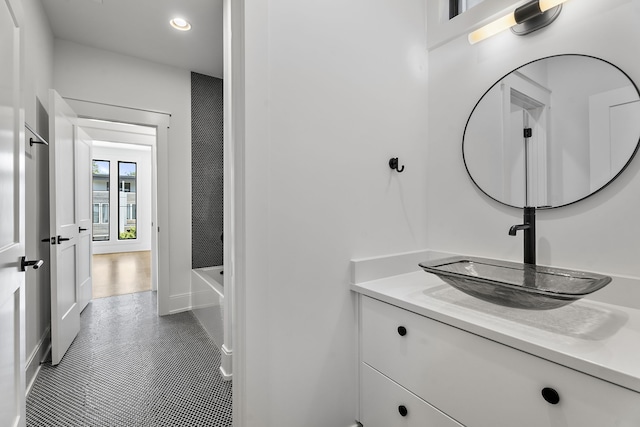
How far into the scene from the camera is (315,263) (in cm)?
128

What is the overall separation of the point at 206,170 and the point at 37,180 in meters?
1.46

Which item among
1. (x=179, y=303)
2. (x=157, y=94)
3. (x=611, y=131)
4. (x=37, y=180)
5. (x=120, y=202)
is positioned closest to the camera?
(x=611, y=131)

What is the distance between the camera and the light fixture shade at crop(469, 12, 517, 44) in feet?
4.28

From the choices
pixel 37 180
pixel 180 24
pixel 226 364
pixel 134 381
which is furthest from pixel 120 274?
pixel 180 24

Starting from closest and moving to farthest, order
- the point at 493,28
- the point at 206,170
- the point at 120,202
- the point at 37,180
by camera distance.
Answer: the point at 493,28 < the point at 37,180 < the point at 206,170 < the point at 120,202

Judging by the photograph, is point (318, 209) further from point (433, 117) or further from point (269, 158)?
point (433, 117)

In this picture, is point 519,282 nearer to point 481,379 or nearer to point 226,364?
point 481,379

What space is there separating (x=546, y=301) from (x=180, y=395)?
77.6 inches

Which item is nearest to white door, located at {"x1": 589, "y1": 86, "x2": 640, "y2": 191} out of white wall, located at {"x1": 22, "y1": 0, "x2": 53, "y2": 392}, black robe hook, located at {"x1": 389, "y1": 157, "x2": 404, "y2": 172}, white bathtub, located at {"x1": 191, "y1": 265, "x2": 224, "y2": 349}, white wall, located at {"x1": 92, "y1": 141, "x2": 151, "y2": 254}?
black robe hook, located at {"x1": 389, "y1": 157, "x2": 404, "y2": 172}

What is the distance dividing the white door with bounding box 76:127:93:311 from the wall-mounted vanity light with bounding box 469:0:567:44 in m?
3.34

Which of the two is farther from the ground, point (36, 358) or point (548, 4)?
point (548, 4)

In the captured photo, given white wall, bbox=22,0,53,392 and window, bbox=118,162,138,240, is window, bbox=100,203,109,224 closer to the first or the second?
Answer: window, bbox=118,162,138,240

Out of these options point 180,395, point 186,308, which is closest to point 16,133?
point 180,395

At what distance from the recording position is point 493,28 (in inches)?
53.7
